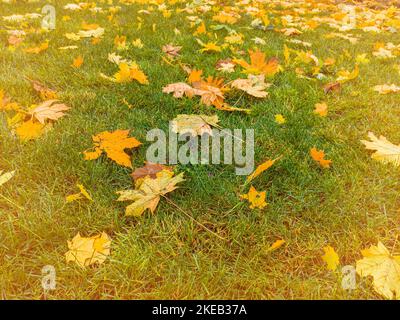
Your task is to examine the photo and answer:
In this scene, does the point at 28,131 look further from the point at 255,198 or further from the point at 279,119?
the point at 279,119

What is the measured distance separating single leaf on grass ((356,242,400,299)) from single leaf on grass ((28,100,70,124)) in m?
1.86

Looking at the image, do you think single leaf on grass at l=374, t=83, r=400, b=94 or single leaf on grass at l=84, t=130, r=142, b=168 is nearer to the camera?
single leaf on grass at l=84, t=130, r=142, b=168

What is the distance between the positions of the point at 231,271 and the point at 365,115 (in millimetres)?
1636

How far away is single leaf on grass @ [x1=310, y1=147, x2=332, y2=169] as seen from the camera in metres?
1.81

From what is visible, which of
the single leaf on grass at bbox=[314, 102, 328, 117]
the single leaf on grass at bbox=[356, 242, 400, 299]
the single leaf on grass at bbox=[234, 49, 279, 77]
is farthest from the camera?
the single leaf on grass at bbox=[234, 49, 279, 77]

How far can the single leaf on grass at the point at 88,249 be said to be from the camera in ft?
4.34

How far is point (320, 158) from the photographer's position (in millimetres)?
1819

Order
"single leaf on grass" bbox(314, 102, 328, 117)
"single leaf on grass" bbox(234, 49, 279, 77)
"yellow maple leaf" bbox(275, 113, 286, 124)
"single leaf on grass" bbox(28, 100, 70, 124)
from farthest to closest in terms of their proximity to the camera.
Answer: "single leaf on grass" bbox(234, 49, 279, 77) < "single leaf on grass" bbox(314, 102, 328, 117) < "yellow maple leaf" bbox(275, 113, 286, 124) < "single leaf on grass" bbox(28, 100, 70, 124)

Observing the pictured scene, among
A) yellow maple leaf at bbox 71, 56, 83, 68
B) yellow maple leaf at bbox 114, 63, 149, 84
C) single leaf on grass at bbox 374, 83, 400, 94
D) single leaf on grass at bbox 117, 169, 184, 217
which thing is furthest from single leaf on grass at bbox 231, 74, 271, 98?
yellow maple leaf at bbox 71, 56, 83, 68

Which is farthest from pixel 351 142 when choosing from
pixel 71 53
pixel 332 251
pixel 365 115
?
pixel 71 53

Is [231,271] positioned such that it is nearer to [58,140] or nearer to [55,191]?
[55,191]

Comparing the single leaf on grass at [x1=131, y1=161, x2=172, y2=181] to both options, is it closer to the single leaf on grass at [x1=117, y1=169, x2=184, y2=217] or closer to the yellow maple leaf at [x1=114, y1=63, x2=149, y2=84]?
the single leaf on grass at [x1=117, y1=169, x2=184, y2=217]

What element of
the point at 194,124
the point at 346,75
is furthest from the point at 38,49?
the point at 346,75
